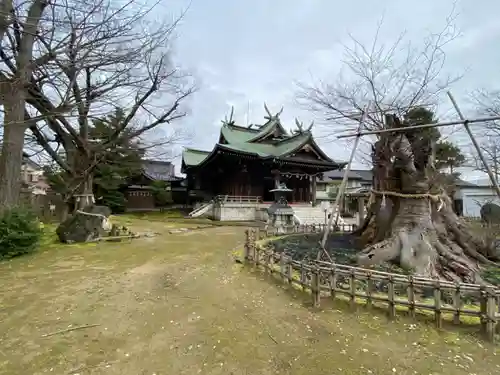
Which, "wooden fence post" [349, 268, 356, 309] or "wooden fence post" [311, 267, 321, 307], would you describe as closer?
"wooden fence post" [349, 268, 356, 309]

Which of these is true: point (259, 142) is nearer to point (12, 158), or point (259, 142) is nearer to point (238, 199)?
point (238, 199)

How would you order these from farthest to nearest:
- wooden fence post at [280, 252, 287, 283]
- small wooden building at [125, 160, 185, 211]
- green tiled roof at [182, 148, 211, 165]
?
1. green tiled roof at [182, 148, 211, 165]
2. small wooden building at [125, 160, 185, 211]
3. wooden fence post at [280, 252, 287, 283]

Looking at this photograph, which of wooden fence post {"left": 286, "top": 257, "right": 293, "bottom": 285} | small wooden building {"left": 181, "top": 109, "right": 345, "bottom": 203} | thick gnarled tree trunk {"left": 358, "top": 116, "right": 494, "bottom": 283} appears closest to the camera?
wooden fence post {"left": 286, "top": 257, "right": 293, "bottom": 285}

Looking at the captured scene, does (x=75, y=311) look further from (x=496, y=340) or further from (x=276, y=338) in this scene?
(x=496, y=340)

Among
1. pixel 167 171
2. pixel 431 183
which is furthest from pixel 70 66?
pixel 167 171

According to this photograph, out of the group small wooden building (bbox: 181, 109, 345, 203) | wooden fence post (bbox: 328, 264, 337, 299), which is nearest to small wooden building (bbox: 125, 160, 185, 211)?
small wooden building (bbox: 181, 109, 345, 203)

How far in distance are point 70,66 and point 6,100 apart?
2844mm

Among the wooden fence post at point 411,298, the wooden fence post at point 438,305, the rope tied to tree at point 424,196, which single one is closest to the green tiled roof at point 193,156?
the rope tied to tree at point 424,196

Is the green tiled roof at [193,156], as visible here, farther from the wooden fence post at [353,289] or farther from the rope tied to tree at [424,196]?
the wooden fence post at [353,289]

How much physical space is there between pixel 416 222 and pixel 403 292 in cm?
268

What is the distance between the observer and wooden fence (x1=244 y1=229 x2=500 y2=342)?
11.3 feet

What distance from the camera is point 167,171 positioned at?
38.9m

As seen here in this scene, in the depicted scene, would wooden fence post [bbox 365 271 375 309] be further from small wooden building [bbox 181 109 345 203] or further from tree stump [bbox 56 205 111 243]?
small wooden building [bbox 181 109 345 203]

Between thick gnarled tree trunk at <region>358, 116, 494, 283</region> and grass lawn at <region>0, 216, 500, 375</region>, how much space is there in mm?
3150
